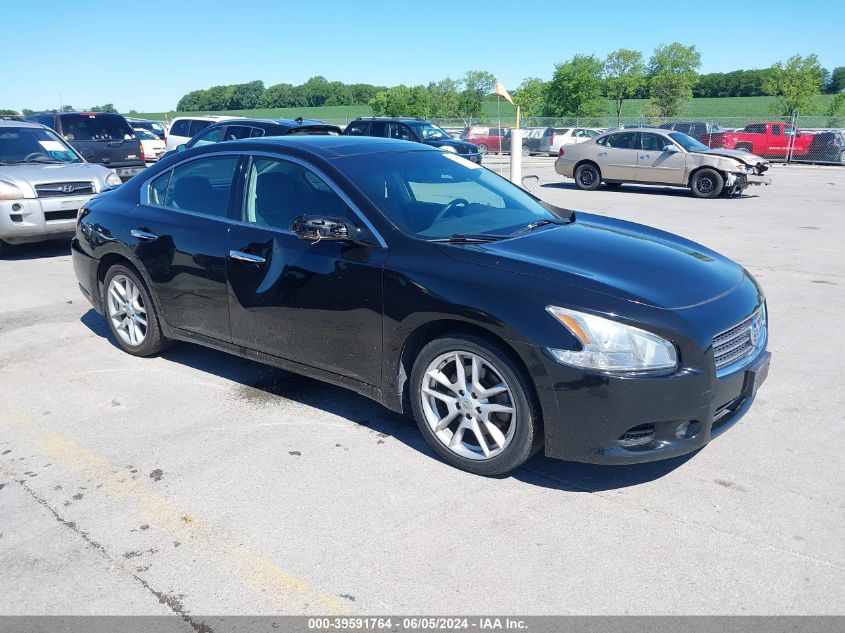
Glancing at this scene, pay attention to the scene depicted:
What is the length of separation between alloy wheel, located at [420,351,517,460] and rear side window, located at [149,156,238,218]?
1949mm

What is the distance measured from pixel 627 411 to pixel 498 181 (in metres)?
2.35

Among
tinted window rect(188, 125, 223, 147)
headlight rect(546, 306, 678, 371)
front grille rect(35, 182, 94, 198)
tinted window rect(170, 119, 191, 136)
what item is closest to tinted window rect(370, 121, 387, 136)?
tinted window rect(170, 119, 191, 136)

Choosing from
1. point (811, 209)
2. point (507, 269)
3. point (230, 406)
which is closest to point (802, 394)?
point (507, 269)

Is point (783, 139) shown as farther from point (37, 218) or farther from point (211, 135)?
point (37, 218)

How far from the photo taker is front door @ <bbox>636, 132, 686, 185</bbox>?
56.5ft

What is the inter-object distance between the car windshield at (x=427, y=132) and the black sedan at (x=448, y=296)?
15.8 meters

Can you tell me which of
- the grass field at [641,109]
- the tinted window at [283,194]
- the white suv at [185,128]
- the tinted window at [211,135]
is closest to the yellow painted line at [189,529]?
the tinted window at [283,194]

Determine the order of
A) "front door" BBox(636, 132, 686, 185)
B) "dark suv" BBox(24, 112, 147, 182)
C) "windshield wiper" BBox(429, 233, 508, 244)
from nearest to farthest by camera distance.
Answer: "windshield wiper" BBox(429, 233, 508, 244) → "dark suv" BBox(24, 112, 147, 182) → "front door" BBox(636, 132, 686, 185)

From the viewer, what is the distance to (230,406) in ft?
15.5

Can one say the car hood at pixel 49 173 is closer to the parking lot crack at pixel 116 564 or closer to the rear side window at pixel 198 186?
the rear side window at pixel 198 186

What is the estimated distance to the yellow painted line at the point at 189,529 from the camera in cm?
286

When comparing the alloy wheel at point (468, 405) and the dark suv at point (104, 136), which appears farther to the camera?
the dark suv at point (104, 136)

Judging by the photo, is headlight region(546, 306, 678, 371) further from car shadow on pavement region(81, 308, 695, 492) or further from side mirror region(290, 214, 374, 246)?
side mirror region(290, 214, 374, 246)

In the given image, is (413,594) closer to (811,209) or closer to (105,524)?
(105,524)
